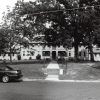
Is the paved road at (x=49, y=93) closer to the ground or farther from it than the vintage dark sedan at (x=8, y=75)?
closer to the ground

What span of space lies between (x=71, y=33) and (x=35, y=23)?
6507mm

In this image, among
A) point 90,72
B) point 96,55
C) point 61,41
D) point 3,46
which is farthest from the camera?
point 96,55

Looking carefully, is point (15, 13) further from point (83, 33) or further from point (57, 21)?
point (83, 33)

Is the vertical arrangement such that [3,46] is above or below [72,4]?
below

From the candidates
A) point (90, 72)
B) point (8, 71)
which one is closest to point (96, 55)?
point (90, 72)

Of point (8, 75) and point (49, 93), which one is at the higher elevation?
point (8, 75)

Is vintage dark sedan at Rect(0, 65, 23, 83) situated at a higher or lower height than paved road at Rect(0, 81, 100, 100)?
higher

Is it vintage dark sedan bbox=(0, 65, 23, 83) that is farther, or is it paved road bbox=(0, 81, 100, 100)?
vintage dark sedan bbox=(0, 65, 23, 83)

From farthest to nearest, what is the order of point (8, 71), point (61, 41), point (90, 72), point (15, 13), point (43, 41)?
point (43, 41), point (61, 41), point (15, 13), point (90, 72), point (8, 71)

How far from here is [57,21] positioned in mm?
53562

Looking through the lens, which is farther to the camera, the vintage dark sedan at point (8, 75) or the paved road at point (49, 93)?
the vintage dark sedan at point (8, 75)

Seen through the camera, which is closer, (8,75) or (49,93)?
(49,93)

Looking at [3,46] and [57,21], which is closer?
[3,46]

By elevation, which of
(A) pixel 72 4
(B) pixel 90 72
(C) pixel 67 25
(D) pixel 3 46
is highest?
(A) pixel 72 4
